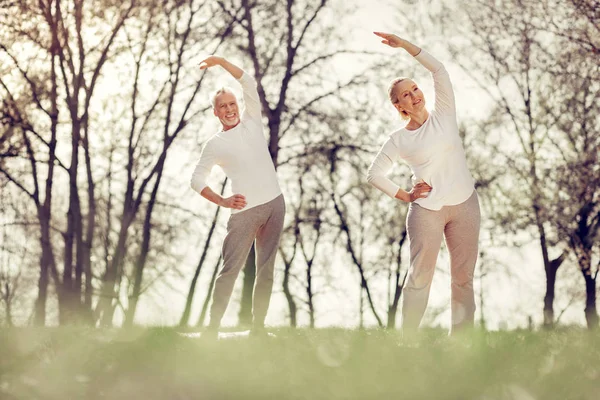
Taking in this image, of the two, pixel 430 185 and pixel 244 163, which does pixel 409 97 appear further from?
pixel 244 163

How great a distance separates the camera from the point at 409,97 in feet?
22.8

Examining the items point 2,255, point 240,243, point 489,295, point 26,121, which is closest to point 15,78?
point 26,121

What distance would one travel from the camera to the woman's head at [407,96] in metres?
6.94

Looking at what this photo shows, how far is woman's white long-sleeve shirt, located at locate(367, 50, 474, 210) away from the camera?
22.5 ft

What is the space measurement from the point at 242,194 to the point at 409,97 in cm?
159

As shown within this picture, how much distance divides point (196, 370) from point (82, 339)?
182 centimetres

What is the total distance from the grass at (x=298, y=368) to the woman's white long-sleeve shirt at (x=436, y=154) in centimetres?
113

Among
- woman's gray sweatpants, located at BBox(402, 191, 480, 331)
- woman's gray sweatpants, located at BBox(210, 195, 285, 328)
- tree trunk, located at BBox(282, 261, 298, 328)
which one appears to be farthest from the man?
tree trunk, located at BBox(282, 261, 298, 328)

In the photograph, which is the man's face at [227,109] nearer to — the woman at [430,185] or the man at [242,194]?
the man at [242,194]

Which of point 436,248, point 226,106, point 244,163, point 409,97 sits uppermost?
point 226,106

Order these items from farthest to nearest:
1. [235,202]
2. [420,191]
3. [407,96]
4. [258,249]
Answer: [258,249], [235,202], [407,96], [420,191]

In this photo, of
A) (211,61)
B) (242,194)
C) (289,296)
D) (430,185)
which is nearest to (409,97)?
(430,185)

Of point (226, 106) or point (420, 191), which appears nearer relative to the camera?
point (420, 191)

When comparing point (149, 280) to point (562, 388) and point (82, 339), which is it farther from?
point (562, 388)
